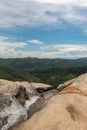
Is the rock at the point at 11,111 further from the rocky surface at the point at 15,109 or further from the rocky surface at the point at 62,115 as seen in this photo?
the rocky surface at the point at 62,115

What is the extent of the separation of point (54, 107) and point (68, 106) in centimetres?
55

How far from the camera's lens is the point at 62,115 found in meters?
8.83

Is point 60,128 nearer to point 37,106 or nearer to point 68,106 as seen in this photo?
point 68,106

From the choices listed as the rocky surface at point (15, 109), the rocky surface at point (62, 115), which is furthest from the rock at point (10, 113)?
the rocky surface at point (62, 115)

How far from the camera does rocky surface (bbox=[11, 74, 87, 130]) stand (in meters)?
8.29

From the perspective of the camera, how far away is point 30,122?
8766 millimetres

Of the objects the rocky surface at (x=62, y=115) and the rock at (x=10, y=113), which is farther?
the rock at (x=10, y=113)

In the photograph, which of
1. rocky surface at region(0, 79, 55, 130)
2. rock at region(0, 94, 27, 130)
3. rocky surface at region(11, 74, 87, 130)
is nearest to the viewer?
rocky surface at region(11, 74, 87, 130)

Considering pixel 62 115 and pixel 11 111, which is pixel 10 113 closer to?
pixel 11 111

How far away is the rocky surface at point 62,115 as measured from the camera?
8289 mm

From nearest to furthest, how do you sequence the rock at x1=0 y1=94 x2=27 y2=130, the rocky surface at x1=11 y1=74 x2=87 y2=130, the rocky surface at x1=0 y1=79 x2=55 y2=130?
the rocky surface at x1=11 y1=74 x2=87 y2=130 < the rock at x1=0 y1=94 x2=27 y2=130 < the rocky surface at x1=0 y1=79 x2=55 y2=130

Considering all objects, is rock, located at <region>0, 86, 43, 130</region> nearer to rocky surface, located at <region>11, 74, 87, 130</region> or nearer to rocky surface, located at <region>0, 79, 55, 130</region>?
rocky surface, located at <region>0, 79, 55, 130</region>

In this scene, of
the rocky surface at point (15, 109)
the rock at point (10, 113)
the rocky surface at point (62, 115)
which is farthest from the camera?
the rocky surface at point (15, 109)

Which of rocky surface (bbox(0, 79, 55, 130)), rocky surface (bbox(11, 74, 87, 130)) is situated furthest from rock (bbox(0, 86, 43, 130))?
rocky surface (bbox(11, 74, 87, 130))
